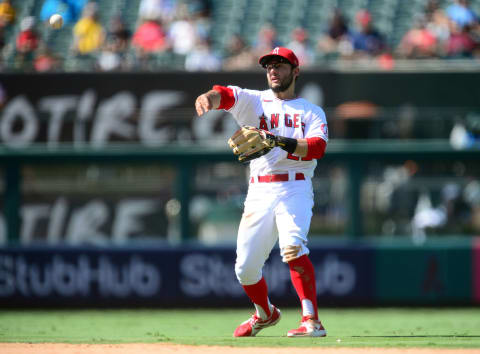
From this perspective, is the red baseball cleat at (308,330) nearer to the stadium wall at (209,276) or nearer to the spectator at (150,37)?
the stadium wall at (209,276)

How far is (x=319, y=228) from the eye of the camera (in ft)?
35.0

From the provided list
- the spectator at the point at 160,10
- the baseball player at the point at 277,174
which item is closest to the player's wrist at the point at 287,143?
the baseball player at the point at 277,174

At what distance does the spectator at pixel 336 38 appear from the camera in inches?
464

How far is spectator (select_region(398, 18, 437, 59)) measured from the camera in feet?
36.7

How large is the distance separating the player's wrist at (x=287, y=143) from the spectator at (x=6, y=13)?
8116 millimetres

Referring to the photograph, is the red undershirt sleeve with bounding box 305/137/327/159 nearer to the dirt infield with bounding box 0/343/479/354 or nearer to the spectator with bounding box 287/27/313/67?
the dirt infield with bounding box 0/343/479/354

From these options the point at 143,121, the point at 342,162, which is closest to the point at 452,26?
the point at 342,162

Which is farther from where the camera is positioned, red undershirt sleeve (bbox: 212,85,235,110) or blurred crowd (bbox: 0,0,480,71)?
blurred crowd (bbox: 0,0,480,71)

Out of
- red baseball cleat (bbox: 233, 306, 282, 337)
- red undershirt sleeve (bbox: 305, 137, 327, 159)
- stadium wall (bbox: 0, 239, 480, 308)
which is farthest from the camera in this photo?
stadium wall (bbox: 0, 239, 480, 308)

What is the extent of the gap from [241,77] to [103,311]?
12.3 feet

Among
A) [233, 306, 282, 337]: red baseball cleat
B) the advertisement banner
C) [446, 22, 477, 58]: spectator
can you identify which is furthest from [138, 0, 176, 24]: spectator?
[233, 306, 282, 337]: red baseball cleat

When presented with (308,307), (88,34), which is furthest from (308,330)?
(88,34)

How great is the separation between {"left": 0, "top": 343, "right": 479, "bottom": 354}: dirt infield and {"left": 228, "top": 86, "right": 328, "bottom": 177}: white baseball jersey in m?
1.38

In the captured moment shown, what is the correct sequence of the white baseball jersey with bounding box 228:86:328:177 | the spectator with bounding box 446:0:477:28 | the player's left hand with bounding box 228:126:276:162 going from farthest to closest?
the spectator with bounding box 446:0:477:28 < the white baseball jersey with bounding box 228:86:328:177 < the player's left hand with bounding box 228:126:276:162
